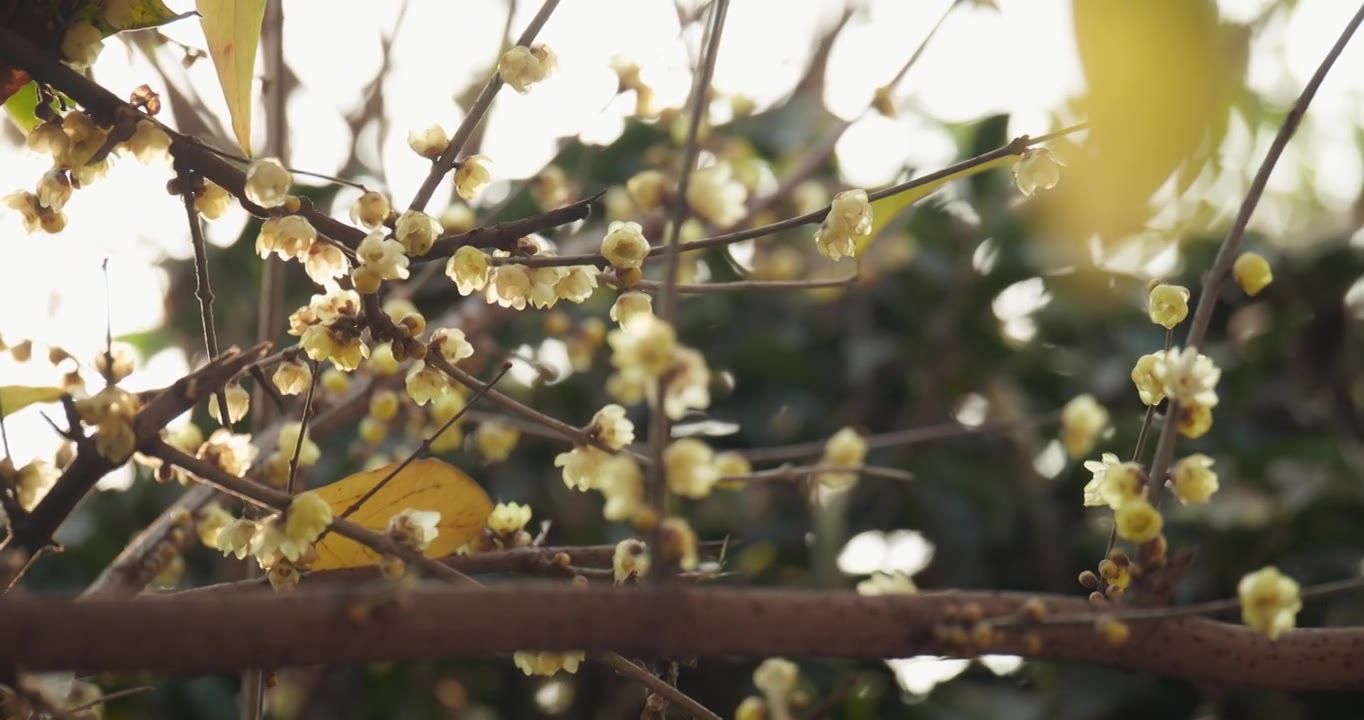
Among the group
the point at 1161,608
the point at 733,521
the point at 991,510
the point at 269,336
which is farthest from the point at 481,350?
the point at 1161,608

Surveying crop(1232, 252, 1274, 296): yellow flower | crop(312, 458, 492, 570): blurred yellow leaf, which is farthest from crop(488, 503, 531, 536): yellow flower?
crop(1232, 252, 1274, 296): yellow flower

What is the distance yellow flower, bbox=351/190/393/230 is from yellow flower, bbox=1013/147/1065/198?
1.13 ft

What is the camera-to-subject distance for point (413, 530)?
58 cm

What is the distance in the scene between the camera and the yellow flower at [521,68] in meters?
0.61

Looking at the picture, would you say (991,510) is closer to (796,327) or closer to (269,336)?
(796,327)

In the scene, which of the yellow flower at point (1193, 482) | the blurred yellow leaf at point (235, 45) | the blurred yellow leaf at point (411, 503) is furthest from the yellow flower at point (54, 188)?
the yellow flower at point (1193, 482)

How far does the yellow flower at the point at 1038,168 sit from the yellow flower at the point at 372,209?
0.35m

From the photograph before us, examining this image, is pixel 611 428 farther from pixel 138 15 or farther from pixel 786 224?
pixel 138 15

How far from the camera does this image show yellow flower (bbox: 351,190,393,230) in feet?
1.86

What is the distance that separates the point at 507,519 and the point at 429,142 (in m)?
0.23

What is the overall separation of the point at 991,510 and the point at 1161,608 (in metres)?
0.89

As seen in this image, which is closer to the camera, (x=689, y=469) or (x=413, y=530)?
(x=689, y=469)

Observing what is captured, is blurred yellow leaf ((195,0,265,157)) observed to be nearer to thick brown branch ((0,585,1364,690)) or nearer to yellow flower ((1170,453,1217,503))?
thick brown branch ((0,585,1364,690))

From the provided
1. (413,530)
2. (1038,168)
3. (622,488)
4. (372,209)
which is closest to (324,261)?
(372,209)
